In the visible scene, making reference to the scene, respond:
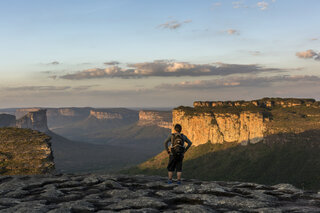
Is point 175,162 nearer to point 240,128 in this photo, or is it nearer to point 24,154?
point 24,154

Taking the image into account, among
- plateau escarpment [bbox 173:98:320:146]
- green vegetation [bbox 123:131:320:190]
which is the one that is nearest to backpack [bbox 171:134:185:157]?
green vegetation [bbox 123:131:320:190]

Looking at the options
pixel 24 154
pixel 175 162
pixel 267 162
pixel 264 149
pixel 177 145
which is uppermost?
pixel 177 145

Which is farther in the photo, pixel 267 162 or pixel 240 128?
pixel 240 128

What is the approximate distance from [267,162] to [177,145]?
130668 millimetres

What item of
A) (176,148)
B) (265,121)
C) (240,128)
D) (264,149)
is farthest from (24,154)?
(240,128)

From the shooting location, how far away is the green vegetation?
→ 403ft

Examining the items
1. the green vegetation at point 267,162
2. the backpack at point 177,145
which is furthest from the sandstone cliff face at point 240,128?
the backpack at point 177,145

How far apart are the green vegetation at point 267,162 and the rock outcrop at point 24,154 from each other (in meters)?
81.6

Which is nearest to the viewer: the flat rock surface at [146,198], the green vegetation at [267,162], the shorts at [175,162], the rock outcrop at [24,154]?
the flat rock surface at [146,198]

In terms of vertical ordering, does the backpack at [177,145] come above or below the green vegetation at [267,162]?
above

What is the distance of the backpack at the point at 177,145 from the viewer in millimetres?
24797

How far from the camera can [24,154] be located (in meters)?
87.4

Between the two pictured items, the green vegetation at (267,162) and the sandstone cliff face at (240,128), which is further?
the sandstone cliff face at (240,128)

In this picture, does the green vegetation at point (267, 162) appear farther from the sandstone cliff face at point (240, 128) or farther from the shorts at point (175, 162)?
the shorts at point (175, 162)
